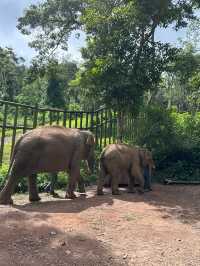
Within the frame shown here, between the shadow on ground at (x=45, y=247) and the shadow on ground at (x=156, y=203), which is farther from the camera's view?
the shadow on ground at (x=156, y=203)

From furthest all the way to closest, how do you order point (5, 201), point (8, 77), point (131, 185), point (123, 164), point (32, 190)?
1. point (8, 77)
2. point (131, 185)
3. point (123, 164)
4. point (32, 190)
5. point (5, 201)

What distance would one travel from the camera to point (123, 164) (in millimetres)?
9898

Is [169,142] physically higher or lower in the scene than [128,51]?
lower

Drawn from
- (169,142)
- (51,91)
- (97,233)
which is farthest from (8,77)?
(97,233)

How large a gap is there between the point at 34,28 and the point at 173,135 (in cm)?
1118

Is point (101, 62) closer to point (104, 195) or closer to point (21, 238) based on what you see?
point (104, 195)

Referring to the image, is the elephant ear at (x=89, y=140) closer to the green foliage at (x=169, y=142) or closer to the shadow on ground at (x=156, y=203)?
the shadow on ground at (x=156, y=203)

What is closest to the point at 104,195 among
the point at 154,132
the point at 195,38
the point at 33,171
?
the point at 33,171

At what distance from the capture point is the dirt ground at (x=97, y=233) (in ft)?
17.7

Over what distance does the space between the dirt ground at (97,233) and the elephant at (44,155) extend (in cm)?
39

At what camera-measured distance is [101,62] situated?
1125cm

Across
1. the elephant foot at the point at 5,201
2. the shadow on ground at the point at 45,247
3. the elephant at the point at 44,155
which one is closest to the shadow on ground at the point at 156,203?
the elephant foot at the point at 5,201

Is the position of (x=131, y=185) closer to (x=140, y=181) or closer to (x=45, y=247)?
(x=140, y=181)

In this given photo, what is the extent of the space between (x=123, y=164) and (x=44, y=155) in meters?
2.17
